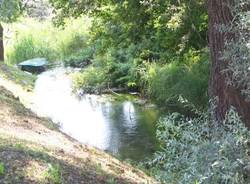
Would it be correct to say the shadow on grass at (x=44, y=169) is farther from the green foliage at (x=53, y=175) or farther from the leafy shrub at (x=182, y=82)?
the leafy shrub at (x=182, y=82)

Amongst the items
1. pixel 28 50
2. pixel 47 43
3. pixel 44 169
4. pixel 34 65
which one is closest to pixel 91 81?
pixel 34 65

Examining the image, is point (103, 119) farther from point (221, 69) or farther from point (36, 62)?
point (36, 62)

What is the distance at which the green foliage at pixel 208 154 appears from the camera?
4418 millimetres

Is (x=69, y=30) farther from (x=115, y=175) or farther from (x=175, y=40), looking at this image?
(x=115, y=175)

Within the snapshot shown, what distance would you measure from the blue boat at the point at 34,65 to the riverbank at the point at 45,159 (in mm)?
15397

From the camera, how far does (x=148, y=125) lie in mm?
14469

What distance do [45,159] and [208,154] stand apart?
84.4 inches

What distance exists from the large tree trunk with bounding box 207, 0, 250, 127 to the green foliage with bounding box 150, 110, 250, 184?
148 cm

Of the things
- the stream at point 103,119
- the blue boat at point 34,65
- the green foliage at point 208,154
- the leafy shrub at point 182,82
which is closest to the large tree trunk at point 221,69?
the green foliage at point 208,154

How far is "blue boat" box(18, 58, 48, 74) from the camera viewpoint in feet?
80.3

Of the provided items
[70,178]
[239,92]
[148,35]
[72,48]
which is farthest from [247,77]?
[72,48]

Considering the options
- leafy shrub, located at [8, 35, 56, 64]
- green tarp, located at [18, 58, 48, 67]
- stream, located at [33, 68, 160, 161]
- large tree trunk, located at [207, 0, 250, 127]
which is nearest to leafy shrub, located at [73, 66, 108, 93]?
stream, located at [33, 68, 160, 161]

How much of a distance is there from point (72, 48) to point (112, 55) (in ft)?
20.4

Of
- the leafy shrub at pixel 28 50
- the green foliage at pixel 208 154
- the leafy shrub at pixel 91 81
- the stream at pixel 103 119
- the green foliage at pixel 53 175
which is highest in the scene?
the green foliage at pixel 208 154
